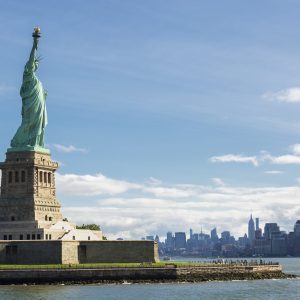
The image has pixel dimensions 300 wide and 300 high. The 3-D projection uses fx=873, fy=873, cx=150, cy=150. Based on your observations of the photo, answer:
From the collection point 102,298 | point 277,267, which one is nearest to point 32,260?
point 102,298

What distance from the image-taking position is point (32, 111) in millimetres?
118000

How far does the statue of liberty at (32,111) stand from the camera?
11731 cm

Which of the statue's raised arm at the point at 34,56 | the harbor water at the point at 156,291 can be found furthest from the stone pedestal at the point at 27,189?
the harbor water at the point at 156,291

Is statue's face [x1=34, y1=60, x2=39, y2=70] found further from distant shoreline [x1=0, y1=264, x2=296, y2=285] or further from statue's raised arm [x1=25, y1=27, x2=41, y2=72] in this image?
distant shoreline [x1=0, y1=264, x2=296, y2=285]

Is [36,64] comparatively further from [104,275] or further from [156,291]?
[156,291]

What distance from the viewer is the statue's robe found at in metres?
117

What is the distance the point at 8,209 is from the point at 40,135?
11.2 meters

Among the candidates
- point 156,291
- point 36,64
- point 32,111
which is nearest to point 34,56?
point 36,64

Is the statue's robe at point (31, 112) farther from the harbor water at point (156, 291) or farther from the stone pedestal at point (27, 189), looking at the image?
the harbor water at point (156, 291)

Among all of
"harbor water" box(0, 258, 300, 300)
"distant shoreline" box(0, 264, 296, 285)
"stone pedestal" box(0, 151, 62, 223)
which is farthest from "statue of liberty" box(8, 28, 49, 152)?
"harbor water" box(0, 258, 300, 300)

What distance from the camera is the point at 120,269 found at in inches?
3905

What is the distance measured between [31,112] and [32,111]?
0.20 m

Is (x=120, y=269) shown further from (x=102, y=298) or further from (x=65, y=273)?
(x=102, y=298)

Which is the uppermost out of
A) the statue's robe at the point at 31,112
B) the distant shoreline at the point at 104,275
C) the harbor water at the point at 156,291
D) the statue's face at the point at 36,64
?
the statue's face at the point at 36,64
